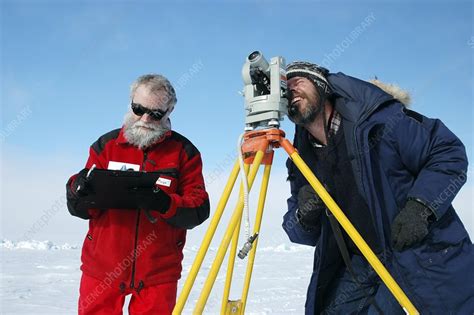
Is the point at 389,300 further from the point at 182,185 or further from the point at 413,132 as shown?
the point at 182,185

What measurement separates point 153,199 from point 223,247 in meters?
0.72

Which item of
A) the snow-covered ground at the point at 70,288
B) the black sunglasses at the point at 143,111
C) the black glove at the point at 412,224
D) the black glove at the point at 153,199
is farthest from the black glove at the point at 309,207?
the snow-covered ground at the point at 70,288

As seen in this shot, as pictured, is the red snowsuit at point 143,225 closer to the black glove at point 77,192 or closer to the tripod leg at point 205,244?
the black glove at point 77,192

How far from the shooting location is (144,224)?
2.48m

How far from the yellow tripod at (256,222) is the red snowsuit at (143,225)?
2.11ft

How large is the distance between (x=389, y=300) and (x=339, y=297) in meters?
0.38

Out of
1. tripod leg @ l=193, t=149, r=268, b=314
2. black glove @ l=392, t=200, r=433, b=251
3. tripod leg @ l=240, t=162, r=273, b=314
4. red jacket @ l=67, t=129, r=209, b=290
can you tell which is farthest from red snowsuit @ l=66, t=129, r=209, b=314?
black glove @ l=392, t=200, r=433, b=251

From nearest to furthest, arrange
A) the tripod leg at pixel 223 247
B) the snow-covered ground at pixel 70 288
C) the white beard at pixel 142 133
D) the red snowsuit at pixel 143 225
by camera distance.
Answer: the tripod leg at pixel 223 247 → the red snowsuit at pixel 143 225 → the white beard at pixel 142 133 → the snow-covered ground at pixel 70 288

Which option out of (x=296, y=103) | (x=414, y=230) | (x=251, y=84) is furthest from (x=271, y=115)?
(x=414, y=230)

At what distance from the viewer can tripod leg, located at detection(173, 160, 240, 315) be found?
1607 millimetres

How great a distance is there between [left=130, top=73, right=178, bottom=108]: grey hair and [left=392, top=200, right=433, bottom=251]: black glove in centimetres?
163

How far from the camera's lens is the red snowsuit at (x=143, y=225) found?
241 centimetres

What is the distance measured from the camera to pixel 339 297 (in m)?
2.38

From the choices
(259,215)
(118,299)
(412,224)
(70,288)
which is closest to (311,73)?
(259,215)
